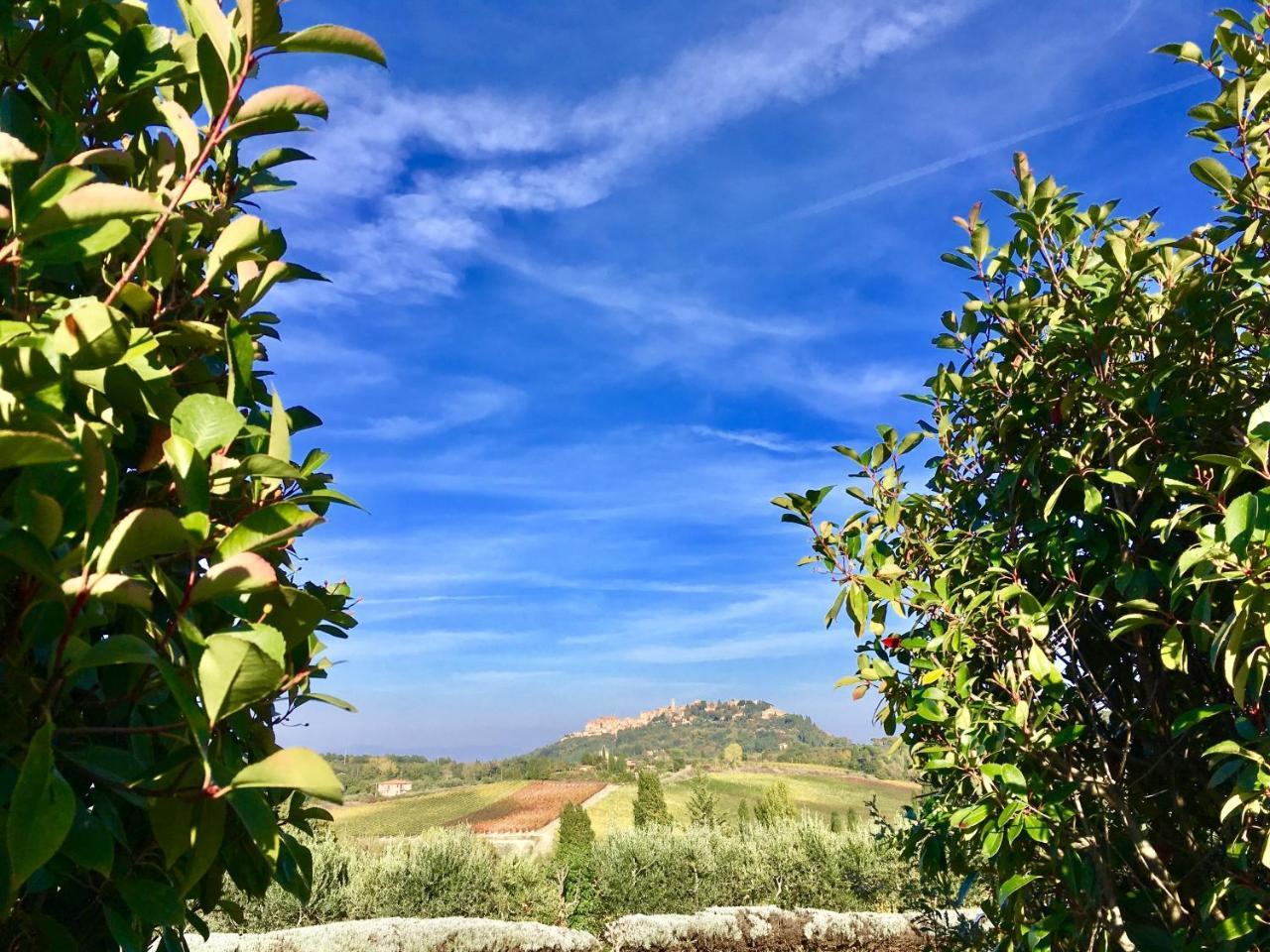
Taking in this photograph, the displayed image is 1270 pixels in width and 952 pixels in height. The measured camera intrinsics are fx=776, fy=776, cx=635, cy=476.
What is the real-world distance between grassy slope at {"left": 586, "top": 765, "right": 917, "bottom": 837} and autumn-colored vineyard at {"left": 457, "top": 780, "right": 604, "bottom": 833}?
6.27 ft

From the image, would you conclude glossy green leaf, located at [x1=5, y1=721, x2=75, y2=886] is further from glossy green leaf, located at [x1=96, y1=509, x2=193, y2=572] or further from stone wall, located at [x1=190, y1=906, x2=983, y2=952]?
stone wall, located at [x1=190, y1=906, x2=983, y2=952]

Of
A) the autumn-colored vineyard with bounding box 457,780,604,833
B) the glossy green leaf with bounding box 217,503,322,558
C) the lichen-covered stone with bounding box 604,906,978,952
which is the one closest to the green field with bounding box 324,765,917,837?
the autumn-colored vineyard with bounding box 457,780,604,833

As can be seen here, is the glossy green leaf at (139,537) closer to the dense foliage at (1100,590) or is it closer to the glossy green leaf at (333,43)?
the glossy green leaf at (333,43)

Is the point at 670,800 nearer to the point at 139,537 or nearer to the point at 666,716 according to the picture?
the point at 139,537

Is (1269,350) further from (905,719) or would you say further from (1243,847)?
(905,719)

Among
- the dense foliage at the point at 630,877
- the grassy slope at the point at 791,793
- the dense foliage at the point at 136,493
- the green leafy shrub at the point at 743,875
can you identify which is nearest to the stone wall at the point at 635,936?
the dense foliage at the point at 630,877

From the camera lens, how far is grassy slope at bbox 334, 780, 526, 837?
39.0 m

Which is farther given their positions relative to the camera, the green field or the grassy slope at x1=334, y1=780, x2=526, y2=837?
the green field

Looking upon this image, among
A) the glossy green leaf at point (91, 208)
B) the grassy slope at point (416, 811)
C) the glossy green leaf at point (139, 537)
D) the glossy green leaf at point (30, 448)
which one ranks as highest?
the glossy green leaf at point (91, 208)

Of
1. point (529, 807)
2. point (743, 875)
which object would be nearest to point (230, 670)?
point (743, 875)

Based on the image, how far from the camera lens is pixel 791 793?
1986 inches

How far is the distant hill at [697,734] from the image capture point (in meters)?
115

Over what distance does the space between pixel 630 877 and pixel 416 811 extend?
33449 mm

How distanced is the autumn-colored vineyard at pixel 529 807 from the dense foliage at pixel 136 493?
35458mm
